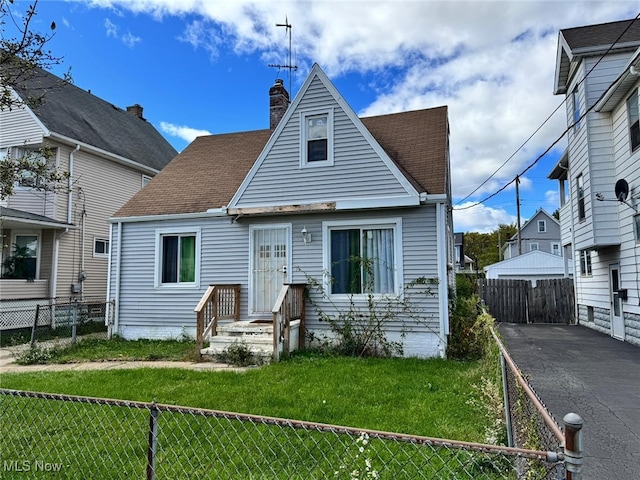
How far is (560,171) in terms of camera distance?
15648mm

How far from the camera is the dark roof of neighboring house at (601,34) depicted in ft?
35.1

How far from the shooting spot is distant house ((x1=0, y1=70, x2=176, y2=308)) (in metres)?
13.4

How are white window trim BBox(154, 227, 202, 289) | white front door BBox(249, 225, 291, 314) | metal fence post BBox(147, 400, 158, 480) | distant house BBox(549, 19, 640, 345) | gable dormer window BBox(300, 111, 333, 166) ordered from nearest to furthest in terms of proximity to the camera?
1. metal fence post BBox(147, 400, 158, 480)
2. distant house BBox(549, 19, 640, 345)
3. gable dormer window BBox(300, 111, 333, 166)
4. white front door BBox(249, 225, 291, 314)
5. white window trim BBox(154, 227, 202, 289)

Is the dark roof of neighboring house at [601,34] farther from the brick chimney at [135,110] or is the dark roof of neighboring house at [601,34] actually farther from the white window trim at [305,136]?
the brick chimney at [135,110]

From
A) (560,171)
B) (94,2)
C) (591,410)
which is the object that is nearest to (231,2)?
(94,2)

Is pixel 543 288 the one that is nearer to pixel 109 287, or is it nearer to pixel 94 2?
pixel 109 287

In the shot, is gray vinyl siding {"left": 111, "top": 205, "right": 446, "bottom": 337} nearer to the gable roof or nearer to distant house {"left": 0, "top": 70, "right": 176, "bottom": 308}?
distant house {"left": 0, "top": 70, "right": 176, "bottom": 308}

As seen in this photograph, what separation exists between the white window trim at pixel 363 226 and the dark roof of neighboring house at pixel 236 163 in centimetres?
97

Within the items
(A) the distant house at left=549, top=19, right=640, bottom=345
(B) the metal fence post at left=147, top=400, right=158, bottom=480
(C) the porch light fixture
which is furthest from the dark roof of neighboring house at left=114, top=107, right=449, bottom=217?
(B) the metal fence post at left=147, top=400, right=158, bottom=480

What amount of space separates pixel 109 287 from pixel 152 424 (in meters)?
9.92

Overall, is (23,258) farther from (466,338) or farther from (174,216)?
(466,338)

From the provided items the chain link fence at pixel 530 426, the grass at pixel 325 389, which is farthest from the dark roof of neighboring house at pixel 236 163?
the chain link fence at pixel 530 426

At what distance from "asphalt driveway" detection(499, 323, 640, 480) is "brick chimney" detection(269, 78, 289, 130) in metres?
9.09

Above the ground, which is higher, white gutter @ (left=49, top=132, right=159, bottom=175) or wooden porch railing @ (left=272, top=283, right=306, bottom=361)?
white gutter @ (left=49, top=132, right=159, bottom=175)
